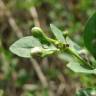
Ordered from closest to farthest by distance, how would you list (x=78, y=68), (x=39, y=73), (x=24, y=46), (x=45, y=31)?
(x=78, y=68)
(x=24, y=46)
(x=39, y=73)
(x=45, y=31)

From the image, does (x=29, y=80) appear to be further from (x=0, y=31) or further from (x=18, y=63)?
(x=0, y=31)

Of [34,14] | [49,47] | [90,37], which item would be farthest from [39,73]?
[49,47]

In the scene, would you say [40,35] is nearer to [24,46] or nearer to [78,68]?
[24,46]

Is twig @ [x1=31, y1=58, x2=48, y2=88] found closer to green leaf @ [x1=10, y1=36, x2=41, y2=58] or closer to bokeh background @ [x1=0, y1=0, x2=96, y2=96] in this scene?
bokeh background @ [x1=0, y1=0, x2=96, y2=96]

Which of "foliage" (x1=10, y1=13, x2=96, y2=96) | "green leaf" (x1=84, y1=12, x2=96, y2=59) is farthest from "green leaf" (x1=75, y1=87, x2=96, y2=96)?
"green leaf" (x1=84, y1=12, x2=96, y2=59)

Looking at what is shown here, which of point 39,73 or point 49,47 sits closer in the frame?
point 49,47
